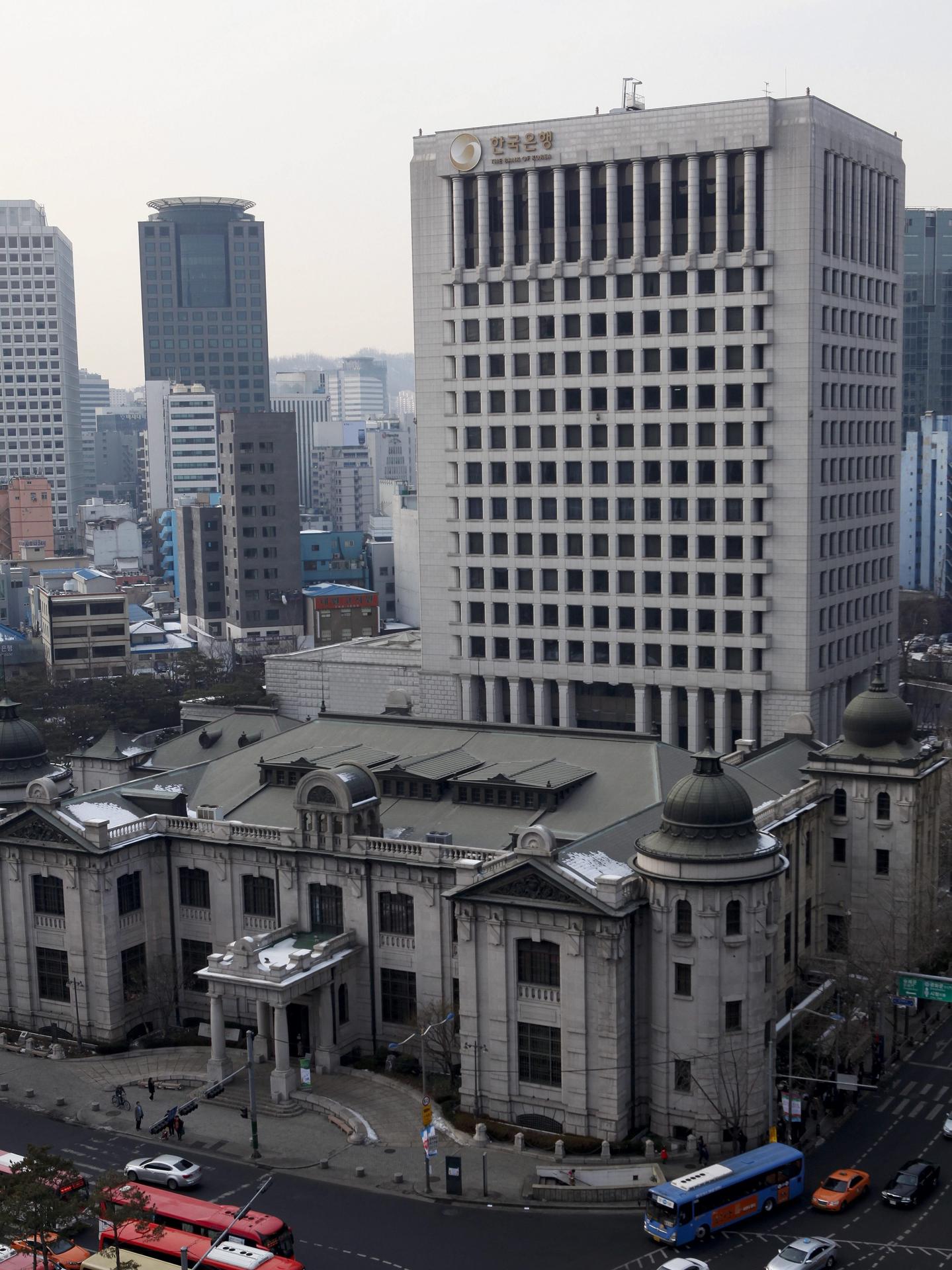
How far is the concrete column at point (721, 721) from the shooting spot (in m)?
143

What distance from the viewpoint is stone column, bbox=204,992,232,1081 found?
307ft

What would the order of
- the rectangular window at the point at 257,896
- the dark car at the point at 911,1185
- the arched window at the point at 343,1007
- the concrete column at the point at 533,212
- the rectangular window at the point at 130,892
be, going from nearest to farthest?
the dark car at the point at 911,1185 < the arched window at the point at 343,1007 < the rectangular window at the point at 257,896 < the rectangular window at the point at 130,892 < the concrete column at the point at 533,212

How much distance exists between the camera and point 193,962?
10412 centimetres

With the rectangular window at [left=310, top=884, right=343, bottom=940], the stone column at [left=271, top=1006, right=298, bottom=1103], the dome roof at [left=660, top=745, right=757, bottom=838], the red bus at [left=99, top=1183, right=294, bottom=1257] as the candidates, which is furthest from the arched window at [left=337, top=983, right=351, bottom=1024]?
the dome roof at [left=660, top=745, right=757, bottom=838]

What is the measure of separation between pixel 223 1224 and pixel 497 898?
2265 cm

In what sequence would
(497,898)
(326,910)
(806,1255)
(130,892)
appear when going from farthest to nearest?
(130,892) → (326,910) → (497,898) → (806,1255)

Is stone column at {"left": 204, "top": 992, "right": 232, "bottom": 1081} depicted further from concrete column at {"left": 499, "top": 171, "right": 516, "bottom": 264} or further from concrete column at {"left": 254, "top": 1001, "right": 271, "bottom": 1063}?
concrete column at {"left": 499, "top": 171, "right": 516, "bottom": 264}

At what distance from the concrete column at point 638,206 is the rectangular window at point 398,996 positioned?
7124 cm

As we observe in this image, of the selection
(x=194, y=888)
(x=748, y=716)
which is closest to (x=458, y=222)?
(x=748, y=716)

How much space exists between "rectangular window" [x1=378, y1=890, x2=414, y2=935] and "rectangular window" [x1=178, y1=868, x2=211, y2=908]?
12595 mm

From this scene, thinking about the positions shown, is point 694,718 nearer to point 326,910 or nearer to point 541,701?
point 541,701

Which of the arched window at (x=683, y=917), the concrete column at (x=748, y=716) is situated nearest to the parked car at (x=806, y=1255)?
the arched window at (x=683, y=917)

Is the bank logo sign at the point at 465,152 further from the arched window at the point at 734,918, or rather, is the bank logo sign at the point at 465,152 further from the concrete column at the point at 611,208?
the arched window at the point at 734,918

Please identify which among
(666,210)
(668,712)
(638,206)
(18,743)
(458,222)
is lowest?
(668,712)
